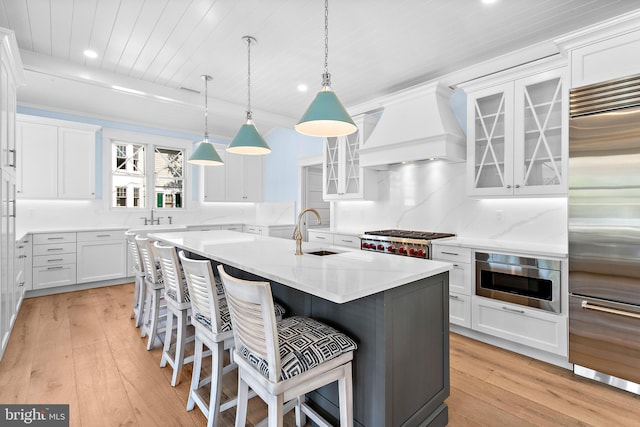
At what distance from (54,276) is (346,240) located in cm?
406

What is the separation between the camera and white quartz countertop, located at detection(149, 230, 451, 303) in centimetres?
133

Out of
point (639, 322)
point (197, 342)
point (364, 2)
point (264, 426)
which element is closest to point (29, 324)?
point (197, 342)

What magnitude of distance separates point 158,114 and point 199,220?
2065mm

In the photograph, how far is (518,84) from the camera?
2873mm

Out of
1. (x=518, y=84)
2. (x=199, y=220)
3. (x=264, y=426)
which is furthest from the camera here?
(x=199, y=220)

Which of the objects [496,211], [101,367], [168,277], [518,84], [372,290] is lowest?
[101,367]

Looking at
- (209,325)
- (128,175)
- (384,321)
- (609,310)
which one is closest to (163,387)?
(209,325)

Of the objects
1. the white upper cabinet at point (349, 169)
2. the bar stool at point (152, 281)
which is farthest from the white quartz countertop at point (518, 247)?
the bar stool at point (152, 281)

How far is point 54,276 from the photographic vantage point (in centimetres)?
432

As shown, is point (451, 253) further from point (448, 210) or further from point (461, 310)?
point (448, 210)

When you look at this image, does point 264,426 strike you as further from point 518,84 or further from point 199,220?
point 199,220

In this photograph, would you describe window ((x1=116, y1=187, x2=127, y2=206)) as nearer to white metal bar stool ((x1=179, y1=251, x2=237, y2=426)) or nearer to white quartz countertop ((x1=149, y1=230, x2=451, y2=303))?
white quartz countertop ((x1=149, y1=230, x2=451, y2=303))

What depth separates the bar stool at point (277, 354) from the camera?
125 centimetres

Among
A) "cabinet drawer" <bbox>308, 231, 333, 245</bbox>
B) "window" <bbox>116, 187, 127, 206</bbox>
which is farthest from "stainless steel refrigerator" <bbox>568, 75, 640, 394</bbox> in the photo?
"window" <bbox>116, 187, 127, 206</bbox>
